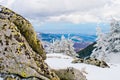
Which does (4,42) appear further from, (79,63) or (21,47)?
(79,63)

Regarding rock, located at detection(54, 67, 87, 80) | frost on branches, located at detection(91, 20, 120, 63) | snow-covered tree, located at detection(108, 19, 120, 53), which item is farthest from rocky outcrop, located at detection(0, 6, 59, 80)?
snow-covered tree, located at detection(108, 19, 120, 53)

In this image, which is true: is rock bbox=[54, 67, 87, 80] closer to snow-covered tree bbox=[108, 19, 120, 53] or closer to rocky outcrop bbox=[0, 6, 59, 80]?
rocky outcrop bbox=[0, 6, 59, 80]

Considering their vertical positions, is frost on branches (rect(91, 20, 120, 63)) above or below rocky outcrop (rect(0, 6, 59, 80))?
below

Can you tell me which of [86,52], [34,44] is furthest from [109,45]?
[86,52]

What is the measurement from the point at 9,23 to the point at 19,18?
3.78 ft

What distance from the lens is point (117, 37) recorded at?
198 ft

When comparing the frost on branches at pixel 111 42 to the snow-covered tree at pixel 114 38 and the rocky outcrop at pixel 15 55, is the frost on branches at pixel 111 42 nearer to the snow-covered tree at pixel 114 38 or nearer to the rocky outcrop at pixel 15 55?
the snow-covered tree at pixel 114 38

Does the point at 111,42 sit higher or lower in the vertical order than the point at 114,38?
lower

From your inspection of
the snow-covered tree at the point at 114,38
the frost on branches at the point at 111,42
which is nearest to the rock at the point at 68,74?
the frost on branches at the point at 111,42

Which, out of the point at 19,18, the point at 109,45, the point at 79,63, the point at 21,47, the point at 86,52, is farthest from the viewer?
the point at 86,52

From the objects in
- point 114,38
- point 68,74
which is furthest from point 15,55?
point 114,38

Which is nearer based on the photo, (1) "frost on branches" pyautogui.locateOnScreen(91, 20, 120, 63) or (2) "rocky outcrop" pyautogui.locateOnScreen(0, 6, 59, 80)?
(2) "rocky outcrop" pyautogui.locateOnScreen(0, 6, 59, 80)

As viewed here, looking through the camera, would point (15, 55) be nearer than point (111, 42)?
Yes

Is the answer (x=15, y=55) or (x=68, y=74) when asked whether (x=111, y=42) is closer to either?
(x=68, y=74)
